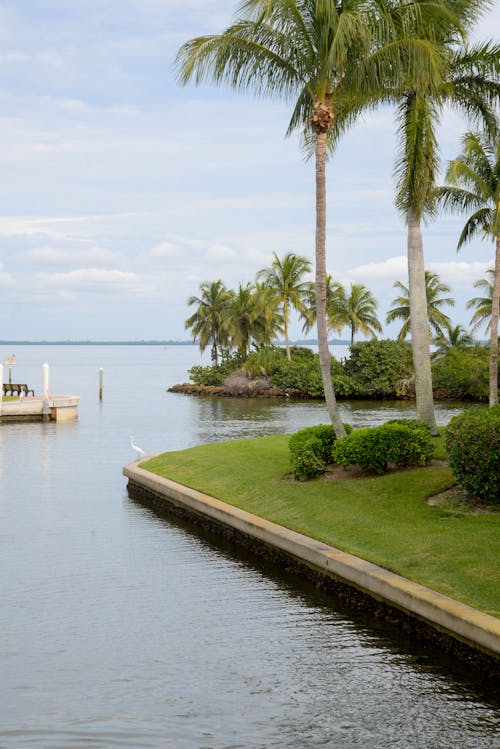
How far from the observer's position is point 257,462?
18.8 metres

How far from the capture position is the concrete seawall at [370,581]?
8.20 m

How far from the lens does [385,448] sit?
1531 centimetres

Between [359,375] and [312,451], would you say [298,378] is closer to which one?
[359,375]

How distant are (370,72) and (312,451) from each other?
7.11 m

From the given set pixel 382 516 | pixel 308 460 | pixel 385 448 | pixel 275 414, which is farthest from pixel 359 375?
pixel 382 516

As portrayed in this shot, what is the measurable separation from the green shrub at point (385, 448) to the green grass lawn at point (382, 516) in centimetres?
32

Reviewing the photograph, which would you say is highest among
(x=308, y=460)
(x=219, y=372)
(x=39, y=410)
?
(x=219, y=372)

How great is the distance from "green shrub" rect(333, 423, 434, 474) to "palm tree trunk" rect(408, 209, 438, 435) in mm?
3214

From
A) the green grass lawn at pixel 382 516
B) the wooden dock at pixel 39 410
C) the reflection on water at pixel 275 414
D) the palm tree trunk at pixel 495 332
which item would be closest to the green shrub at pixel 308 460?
the green grass lawn at pixel 382 516

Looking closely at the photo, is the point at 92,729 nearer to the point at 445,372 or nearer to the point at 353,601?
the point at 353,601

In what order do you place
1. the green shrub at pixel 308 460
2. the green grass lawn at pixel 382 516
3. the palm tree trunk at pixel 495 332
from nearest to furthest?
the green grass lawn at pixel 382 516
the green shrub at pixel 308 460
the palm tree trunk at pixel 495 332

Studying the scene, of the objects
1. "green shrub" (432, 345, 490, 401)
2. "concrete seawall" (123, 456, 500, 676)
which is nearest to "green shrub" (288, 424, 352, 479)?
"concrete seawall" (123, 456, 500, 676)

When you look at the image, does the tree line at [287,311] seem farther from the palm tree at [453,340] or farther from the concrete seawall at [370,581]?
the concrete seawall at [370,581]

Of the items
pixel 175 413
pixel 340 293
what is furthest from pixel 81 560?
pixel 340 293
